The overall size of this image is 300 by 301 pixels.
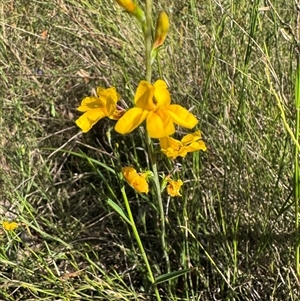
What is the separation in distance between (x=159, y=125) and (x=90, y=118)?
0.14m

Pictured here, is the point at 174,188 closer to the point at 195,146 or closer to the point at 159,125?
the point at 195,146

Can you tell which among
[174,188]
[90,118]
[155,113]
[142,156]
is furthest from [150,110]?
[142,156]

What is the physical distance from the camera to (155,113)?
0.82 m

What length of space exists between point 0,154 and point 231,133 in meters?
0.72

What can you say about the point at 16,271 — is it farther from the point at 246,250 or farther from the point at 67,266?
the point at 246,250

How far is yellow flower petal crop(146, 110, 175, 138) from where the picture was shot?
791 mm

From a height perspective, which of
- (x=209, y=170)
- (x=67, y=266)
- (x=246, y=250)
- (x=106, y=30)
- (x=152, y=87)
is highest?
(x=152, y=87)

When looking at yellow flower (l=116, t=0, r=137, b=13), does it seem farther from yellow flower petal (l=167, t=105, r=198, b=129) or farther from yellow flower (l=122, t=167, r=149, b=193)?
yellow flower (l=122, t=167, r=149, b=193)

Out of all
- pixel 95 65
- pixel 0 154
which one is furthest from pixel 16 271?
pixel 95 65

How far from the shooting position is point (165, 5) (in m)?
1.69

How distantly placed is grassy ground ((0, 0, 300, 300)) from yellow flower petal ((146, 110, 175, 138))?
0.24 meters

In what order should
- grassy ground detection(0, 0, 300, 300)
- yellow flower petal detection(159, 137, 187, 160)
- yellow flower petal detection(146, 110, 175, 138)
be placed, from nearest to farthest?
yellow flower petal detection(146, 110, 175, 138) → yellow flower petal detection(159, 137, 187, 160) → grassy ground detection(0, 0, 300, 300)

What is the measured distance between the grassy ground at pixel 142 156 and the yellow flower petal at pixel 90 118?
0.16 m

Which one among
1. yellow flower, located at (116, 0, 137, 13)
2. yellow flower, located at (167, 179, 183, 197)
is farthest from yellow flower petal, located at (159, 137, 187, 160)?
yellow flower, located at (116, 0, 137, 13)
